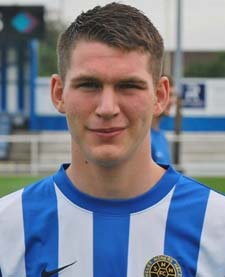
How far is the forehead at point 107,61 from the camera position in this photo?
6.46 ft

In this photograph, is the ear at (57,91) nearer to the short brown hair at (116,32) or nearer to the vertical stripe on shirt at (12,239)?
the short brown hair at (116,32)

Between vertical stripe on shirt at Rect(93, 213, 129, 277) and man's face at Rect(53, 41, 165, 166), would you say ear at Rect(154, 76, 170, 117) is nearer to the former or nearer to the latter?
man's face at Rect(53, 41, 165, 166)

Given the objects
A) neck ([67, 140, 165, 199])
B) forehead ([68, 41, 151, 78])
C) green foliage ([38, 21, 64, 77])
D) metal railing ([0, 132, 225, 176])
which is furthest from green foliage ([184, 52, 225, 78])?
forehead ([68, 41, 151, 78])

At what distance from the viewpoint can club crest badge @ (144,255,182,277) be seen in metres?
2.08

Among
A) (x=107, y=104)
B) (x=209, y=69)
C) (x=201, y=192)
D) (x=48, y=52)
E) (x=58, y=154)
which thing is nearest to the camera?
(x=107, y=104)

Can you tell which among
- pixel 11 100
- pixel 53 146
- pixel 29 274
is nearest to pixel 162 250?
pixel 29 274

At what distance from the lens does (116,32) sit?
1.99m

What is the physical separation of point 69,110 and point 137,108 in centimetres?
18

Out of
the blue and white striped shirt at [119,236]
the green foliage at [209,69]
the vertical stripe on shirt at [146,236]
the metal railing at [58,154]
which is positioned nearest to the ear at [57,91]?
the blue and white striped shirt at [119,236]

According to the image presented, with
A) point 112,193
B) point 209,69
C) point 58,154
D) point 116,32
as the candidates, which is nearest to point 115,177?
point 112,193

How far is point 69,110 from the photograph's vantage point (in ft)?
6.58

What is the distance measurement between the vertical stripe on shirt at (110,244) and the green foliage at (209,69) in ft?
162

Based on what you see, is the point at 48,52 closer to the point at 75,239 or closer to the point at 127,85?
the point at 75,239

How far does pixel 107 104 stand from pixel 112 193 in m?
0.32
